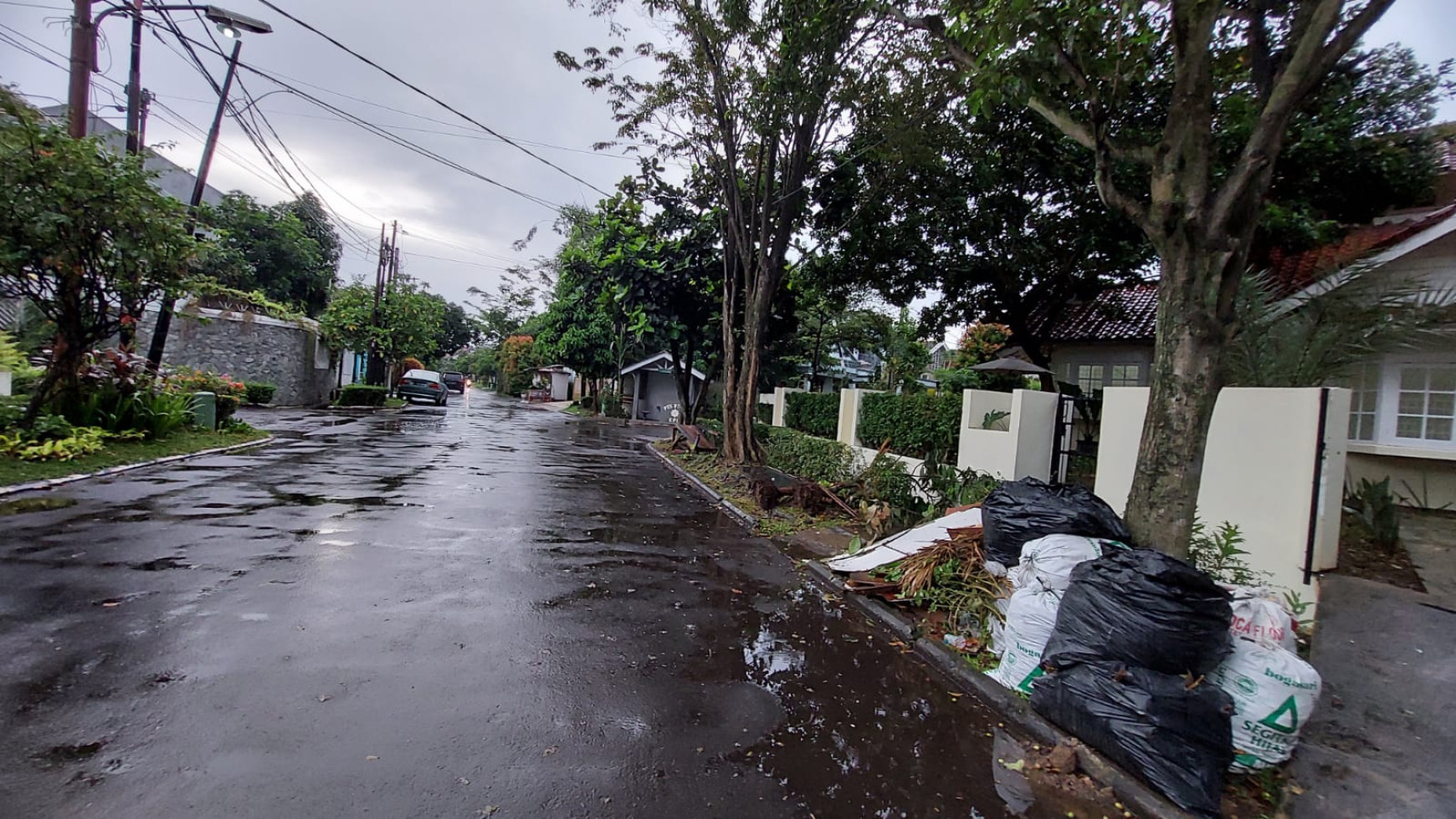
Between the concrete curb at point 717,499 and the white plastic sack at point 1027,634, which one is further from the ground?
the white plastic sack at point 1027,634

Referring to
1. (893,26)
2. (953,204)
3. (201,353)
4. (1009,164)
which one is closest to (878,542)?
(893,26)

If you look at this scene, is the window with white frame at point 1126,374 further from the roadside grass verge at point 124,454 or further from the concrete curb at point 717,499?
the roadside grass verge at point 124,454

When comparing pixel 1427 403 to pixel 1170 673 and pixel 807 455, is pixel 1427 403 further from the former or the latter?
pixel 1170 673

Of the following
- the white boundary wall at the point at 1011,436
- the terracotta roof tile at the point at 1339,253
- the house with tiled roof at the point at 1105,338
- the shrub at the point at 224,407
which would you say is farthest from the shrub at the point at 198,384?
the house with tiled roof at the point at 1105,338

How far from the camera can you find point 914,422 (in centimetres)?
929

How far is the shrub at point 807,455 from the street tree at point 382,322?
20780 millimetres

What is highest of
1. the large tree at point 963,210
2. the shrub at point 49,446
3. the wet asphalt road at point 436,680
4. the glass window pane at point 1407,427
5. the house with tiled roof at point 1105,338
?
the large tree at point 963,210

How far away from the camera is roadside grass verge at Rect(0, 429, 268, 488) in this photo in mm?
7410

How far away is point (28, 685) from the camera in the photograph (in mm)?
3000

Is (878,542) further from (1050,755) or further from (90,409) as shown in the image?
(90,409)

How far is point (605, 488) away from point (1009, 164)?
9.62 m

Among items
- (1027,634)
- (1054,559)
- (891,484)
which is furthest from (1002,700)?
(891,484)

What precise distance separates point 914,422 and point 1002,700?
6084 mm

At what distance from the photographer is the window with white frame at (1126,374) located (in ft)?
49.2
